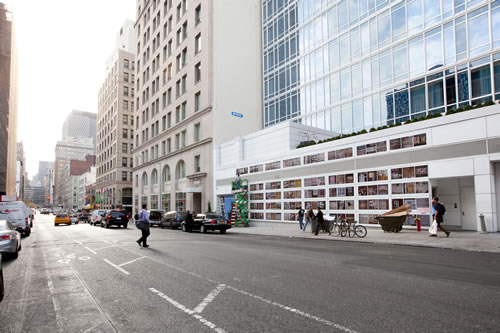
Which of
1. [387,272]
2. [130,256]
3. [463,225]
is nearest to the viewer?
[387,272]

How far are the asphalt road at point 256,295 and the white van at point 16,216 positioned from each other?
1356 cm

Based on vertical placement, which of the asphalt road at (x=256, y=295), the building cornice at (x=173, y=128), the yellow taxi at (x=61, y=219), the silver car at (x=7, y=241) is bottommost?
the yellow taxi at (x=61, y=219)

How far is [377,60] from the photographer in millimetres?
28922

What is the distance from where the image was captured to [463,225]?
18719mm

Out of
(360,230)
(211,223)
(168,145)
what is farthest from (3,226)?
(168,145)

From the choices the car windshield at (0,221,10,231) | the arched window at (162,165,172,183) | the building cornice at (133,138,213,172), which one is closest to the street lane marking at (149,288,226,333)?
the car windshield at (0,221,10,231)

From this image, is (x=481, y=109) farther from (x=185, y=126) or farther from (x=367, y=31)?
(x=185, y=126)

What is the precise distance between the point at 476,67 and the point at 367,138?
29.8ft

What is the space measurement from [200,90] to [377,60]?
21.0 metres

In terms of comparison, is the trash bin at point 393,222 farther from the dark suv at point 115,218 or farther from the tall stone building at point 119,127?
the tall stone building at point 119,127

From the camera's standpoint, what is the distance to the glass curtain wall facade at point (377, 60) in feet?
74.9

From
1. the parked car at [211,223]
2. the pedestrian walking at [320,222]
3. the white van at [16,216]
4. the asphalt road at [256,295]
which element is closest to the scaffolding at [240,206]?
the parked car at [211,223]

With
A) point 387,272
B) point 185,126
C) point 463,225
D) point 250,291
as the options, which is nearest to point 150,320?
point 250,291

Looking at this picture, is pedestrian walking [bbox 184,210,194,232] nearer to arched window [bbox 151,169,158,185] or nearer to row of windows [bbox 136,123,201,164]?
row of windows [bbox 136,123,201,164]
